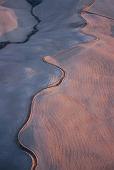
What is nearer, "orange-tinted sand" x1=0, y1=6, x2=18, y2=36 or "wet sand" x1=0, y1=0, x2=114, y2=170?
"wet sand" x1=0, y1=0, x2=114, y2=170

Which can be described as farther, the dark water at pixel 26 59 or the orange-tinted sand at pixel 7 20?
the orange-tinted sand at pixel 7 20

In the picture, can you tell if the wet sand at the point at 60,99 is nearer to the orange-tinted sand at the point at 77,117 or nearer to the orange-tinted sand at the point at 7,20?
the orange-tinted sand at the point at 77,117

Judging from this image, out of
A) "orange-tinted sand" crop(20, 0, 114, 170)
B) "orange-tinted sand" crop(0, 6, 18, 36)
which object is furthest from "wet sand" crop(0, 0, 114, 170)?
"orange-tinted sand" crop(0, 6, 18, 36)

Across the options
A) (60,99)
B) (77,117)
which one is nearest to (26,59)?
(60,99)

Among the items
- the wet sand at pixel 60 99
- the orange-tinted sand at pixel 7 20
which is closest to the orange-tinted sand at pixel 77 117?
the wet sand at pixel 60 99

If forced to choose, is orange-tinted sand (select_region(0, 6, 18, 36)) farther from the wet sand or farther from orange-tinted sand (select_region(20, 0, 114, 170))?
orange-tinted sand (select_region(20, 0, 114, 170))

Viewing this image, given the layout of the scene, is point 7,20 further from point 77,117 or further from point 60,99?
point 77,117
